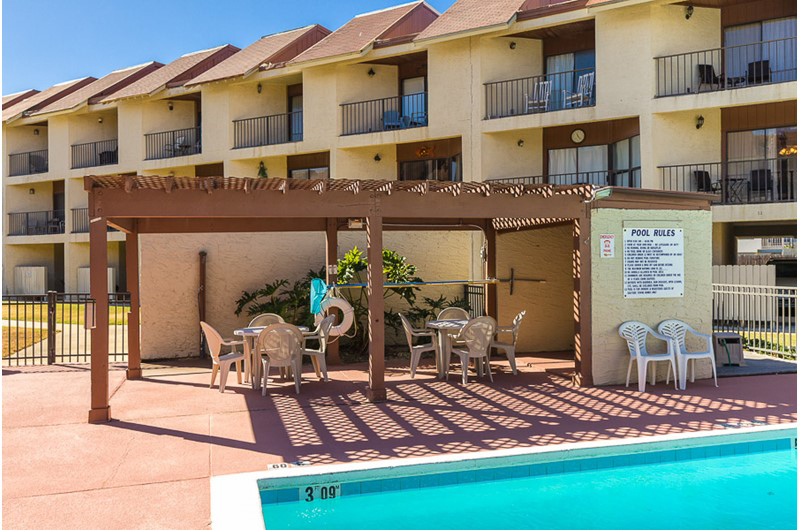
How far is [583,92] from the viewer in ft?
63.0

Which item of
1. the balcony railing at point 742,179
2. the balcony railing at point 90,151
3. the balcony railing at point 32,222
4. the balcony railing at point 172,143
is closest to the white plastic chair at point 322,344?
the balcony railing at point 742,179

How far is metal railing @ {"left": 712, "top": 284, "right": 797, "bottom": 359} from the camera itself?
471 inches

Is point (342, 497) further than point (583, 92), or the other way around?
point (583, 92)

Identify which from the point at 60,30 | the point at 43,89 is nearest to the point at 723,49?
the point at 60,30

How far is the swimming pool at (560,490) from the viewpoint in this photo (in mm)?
5250

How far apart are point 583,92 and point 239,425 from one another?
1559 cm

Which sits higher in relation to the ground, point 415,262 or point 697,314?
point 415,262

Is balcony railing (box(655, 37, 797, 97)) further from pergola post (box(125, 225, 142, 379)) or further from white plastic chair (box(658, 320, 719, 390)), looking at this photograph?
pergola post (box(125, 225, 142, 379))

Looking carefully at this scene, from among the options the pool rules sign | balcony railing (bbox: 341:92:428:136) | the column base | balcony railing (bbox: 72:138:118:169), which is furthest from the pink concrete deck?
balcony railing (bbox: 72:138:118:169)

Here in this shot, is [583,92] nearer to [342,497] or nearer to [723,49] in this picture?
[723,49]

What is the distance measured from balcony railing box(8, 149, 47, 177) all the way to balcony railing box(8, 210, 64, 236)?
6.89 ft

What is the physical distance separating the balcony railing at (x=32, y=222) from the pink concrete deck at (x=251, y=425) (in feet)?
73.1

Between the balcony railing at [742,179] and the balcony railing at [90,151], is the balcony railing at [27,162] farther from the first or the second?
the balcony railing at [742,179]

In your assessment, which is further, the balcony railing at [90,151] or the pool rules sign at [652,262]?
the balcony railing at [90,151]
